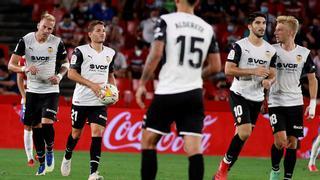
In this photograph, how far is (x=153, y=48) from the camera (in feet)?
32.2

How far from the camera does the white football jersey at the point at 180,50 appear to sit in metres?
9.86

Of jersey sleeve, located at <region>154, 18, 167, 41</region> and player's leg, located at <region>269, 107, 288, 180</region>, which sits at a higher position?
jersey sleeve, located at <region>154, 18, 167, 41</region>

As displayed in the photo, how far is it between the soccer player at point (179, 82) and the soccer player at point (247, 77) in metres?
3.37

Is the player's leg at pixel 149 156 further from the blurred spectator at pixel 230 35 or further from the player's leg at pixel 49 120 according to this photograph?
the blurred spectator at pixel 230 35

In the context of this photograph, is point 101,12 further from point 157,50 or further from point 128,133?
point 157,50

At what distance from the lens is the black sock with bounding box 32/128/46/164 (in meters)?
15.0

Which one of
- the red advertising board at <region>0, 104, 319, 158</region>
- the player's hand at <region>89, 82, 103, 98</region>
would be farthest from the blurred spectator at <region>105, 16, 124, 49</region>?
the player's hand at <region>89, 82, 103, 98</region>

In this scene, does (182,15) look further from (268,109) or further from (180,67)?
(268,109)

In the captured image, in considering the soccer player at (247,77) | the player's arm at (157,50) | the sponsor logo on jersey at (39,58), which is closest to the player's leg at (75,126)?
the sponsor logo on jersey at (39,58)

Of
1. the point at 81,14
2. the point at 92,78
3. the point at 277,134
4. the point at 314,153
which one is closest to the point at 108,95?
the point at 92,78

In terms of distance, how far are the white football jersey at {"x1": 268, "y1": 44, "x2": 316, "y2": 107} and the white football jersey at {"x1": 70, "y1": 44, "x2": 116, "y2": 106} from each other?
2.62m

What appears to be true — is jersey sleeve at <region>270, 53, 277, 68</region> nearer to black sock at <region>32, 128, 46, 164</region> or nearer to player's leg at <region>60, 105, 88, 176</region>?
player's leg at <region>60, 105, 88, 176</region>

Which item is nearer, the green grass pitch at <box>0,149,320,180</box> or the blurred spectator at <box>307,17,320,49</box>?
the green grass pitch at <box>0,149,320,180</box>

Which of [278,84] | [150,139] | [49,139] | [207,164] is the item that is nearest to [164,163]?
[207,164]
